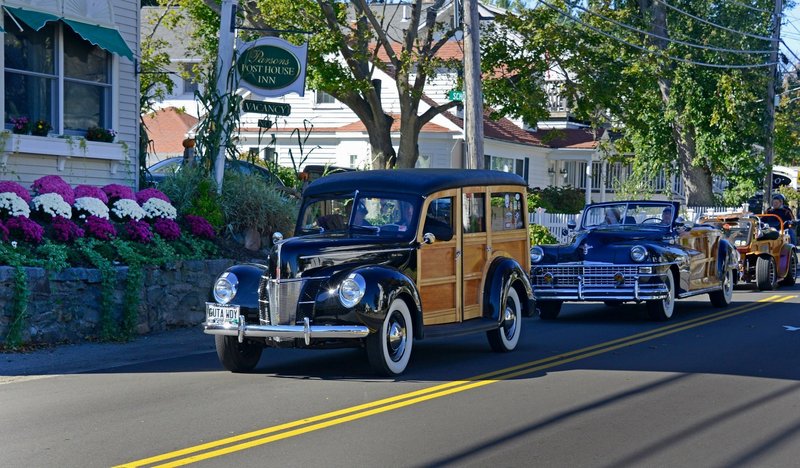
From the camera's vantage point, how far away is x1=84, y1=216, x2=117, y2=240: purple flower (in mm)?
14469

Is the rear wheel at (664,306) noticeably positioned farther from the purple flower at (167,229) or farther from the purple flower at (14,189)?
the purple flower at (14,189)

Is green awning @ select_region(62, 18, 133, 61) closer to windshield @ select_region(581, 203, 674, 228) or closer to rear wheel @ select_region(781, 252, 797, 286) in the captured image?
windshield @ select_region(581, 203, 674, 228)

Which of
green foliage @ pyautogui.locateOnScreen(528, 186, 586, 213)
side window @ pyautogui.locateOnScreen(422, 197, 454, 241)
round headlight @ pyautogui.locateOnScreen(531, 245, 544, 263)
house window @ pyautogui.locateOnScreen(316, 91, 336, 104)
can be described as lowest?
round headlight @ pyautogui.locateOnScreen(531, 245, 544, 263)

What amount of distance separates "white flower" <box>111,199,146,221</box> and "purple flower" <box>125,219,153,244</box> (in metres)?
0.23

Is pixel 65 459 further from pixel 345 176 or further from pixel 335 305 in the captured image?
pixel 345 176

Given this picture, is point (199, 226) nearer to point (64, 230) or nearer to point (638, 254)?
point (64, 230)

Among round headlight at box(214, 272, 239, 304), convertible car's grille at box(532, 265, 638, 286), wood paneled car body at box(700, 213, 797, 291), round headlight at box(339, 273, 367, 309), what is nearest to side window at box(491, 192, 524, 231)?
convertible car's grille at box(532, 265, 638, 286)

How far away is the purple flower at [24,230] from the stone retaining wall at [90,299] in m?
0.85

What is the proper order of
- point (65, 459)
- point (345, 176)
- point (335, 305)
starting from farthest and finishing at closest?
point (345, 176), point (335, 305), point (65, 459)

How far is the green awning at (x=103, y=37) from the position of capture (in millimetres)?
16719

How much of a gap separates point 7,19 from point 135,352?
21.4 ft

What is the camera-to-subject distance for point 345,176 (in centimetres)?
1190

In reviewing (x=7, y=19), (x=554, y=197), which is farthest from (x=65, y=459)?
(x=554, y=197)

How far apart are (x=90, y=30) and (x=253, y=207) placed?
3799mm
